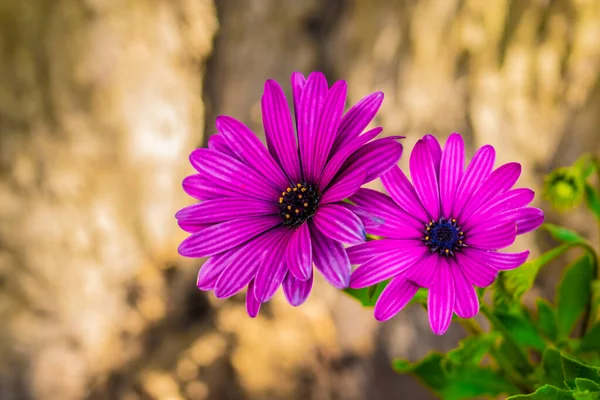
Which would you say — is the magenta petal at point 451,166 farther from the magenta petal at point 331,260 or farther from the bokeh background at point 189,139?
the bokeh background at point 189,139

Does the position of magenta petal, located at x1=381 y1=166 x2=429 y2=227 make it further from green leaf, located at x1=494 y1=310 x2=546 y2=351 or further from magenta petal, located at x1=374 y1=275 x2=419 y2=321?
green leaf, located at x1=494 y1=310 x2=546 y2=351

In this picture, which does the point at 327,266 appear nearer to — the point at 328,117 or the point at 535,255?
the point at 328,117

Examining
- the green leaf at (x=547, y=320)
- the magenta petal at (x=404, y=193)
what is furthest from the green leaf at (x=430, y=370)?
the magenta petal at (x=404, y=193)

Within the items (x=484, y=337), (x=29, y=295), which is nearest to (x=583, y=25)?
(x=484, y=337)

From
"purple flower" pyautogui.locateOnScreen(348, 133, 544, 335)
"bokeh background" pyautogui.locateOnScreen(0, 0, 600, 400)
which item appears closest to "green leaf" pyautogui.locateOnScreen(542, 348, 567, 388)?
"purple flower" pyautogui.locateOnScreen(348, 133, 544, 335)

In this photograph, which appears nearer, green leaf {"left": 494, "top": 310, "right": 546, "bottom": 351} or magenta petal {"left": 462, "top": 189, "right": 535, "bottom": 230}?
magenta petal {"left": 462, "top": 189, "right": 535, "bottom": 230}

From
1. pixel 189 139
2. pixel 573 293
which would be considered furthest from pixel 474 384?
pixel 189 139

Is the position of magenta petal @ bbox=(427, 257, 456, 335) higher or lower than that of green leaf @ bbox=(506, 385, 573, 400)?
higher
